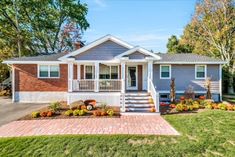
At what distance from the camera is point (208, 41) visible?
32688 mm

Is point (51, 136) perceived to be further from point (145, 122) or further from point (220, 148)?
point (220, 148)

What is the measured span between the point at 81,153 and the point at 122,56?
10077 millimetres

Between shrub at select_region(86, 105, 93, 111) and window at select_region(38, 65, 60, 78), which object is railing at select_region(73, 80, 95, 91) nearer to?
shrub at select_region(86, 105, 93, 111)

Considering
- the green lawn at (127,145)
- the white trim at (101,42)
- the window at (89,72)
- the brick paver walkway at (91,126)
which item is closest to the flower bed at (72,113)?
the brick paver walkway at (91,126)

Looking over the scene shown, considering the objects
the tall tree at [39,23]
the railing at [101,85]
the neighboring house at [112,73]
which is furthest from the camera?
the tall tree at [39,23]

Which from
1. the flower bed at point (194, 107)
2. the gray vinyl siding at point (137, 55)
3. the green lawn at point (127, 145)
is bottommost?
the green lawn at point (127, 145)

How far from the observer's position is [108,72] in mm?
19406

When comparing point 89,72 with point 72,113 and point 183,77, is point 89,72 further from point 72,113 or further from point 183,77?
point 183,77

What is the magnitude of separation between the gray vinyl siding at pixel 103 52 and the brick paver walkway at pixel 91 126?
684 cm

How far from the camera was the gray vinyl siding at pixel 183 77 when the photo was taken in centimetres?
1906

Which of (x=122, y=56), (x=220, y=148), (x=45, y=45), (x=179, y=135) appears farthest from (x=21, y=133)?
(x=45, y=45)

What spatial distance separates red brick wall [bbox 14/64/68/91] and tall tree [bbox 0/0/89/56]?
32.1 ft

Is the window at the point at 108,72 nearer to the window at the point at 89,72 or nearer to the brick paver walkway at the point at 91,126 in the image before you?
the window at the point at 89,72

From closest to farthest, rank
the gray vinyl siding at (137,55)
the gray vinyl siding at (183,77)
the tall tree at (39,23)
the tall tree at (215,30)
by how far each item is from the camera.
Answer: the gray vinyl siding at (137,55) → the gray vinyl siding at (183,77) → the tall tree at (215,30) → the tall tree at (39,23)
